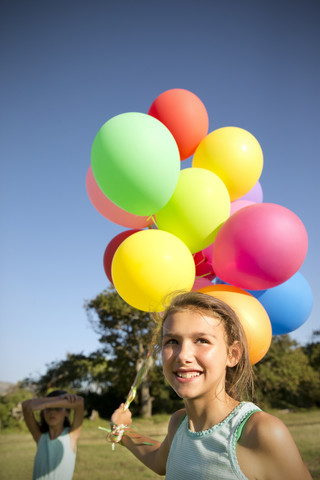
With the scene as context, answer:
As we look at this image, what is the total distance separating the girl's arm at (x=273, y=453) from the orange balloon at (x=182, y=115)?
243 centimetres

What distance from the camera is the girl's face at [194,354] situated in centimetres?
131

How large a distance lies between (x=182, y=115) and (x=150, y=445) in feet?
8.17

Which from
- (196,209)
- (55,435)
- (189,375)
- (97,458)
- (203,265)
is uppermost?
(196,209)

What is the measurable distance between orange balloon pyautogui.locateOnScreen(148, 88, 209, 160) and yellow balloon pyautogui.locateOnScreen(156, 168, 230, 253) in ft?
1.44

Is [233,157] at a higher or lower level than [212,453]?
higher

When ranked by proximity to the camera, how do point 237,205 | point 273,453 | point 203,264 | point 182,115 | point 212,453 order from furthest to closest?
1. point 237,205
2. point 203,264
3. point 182,115
4. point 212,453
5. point 273,453

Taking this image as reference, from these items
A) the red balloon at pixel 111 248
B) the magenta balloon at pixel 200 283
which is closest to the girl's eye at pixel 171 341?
the magenta balloon at pixel 200 283

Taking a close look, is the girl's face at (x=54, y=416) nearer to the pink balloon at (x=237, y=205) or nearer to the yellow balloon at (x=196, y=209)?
the yellow balloon at (x=196, y=209)

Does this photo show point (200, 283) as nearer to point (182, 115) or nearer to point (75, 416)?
point (182, 115)

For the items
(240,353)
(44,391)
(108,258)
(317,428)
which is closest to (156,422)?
(44,391)

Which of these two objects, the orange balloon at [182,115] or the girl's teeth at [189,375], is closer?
the girl's teeth at [189,375]

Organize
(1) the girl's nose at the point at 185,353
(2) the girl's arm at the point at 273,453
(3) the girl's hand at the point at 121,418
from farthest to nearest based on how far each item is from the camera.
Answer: (3) the girl's hand at the point at 121,418 < (1) the girl's nose at the point at 185,353 < (2) the girl's arm at the point at 273,453

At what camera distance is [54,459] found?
112 inches

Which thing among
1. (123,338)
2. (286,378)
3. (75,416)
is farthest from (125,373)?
(75,416)
